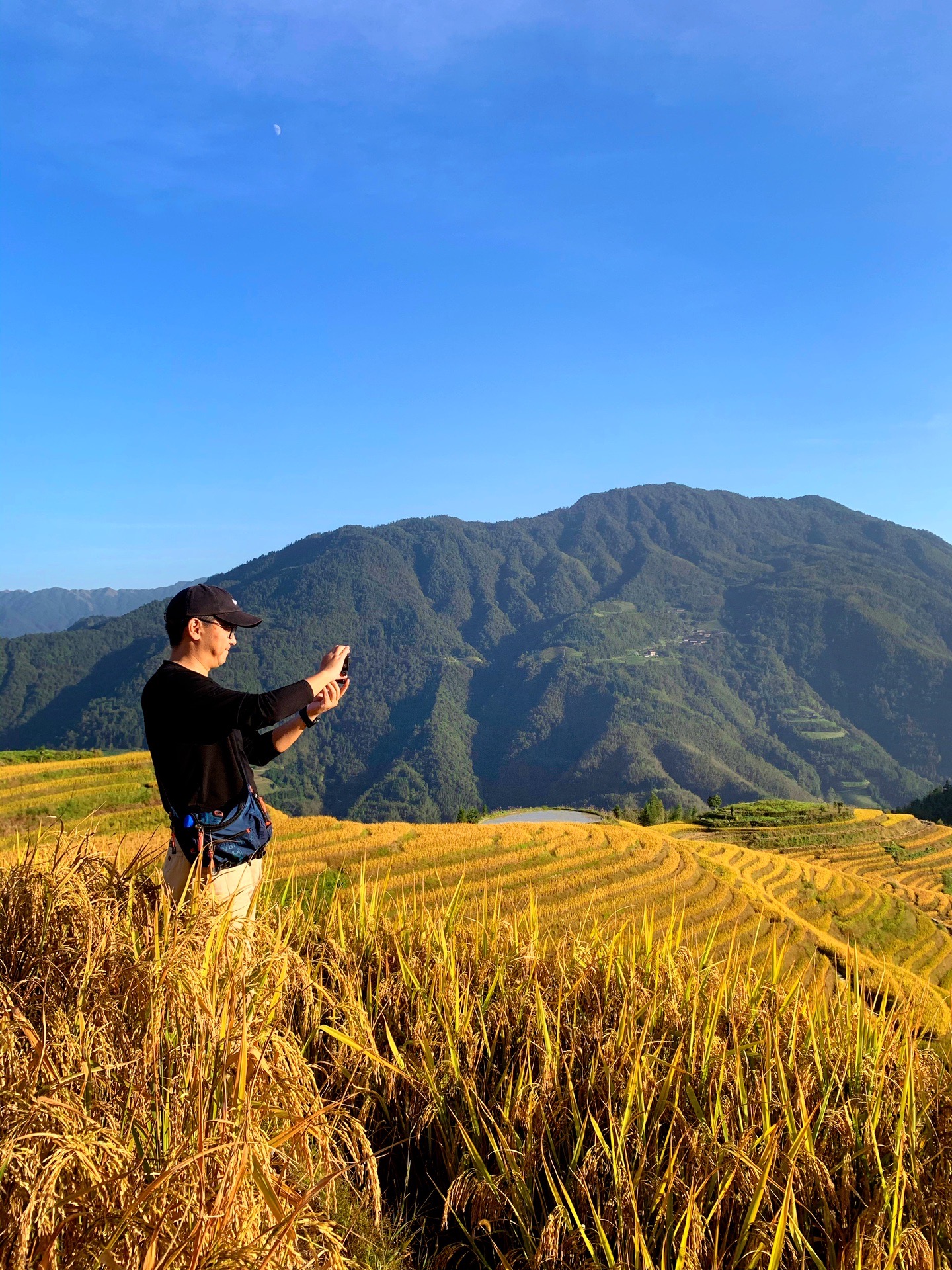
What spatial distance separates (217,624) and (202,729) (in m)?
0.50

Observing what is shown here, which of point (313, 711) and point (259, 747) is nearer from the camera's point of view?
point (313, 711)

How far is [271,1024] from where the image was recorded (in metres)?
2.68

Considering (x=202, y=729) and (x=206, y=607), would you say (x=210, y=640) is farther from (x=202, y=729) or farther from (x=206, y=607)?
(x=202, y=729)

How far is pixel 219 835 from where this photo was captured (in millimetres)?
3297

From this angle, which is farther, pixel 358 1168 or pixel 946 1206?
pixel 358 1168

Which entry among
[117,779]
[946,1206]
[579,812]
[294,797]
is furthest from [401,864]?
[294,797]

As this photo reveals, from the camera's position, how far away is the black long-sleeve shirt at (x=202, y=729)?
304 centimetres

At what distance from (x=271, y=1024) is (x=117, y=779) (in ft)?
41.7

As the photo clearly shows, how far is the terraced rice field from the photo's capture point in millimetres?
8078

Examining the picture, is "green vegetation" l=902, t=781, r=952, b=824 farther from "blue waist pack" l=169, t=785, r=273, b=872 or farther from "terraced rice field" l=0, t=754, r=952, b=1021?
"blue waist pack" l=169, t=785, r=273, b=872

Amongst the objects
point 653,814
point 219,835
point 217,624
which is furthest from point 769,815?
point 217,624

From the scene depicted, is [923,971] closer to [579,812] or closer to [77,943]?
[579,812]

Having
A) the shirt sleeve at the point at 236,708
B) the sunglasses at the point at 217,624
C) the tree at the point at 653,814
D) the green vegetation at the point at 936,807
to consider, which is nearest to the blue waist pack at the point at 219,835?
the shirt sleeve at the point at 236,708

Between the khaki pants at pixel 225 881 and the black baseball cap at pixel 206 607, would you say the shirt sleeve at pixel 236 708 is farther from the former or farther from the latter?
the khaki pants at pixel 225 881
